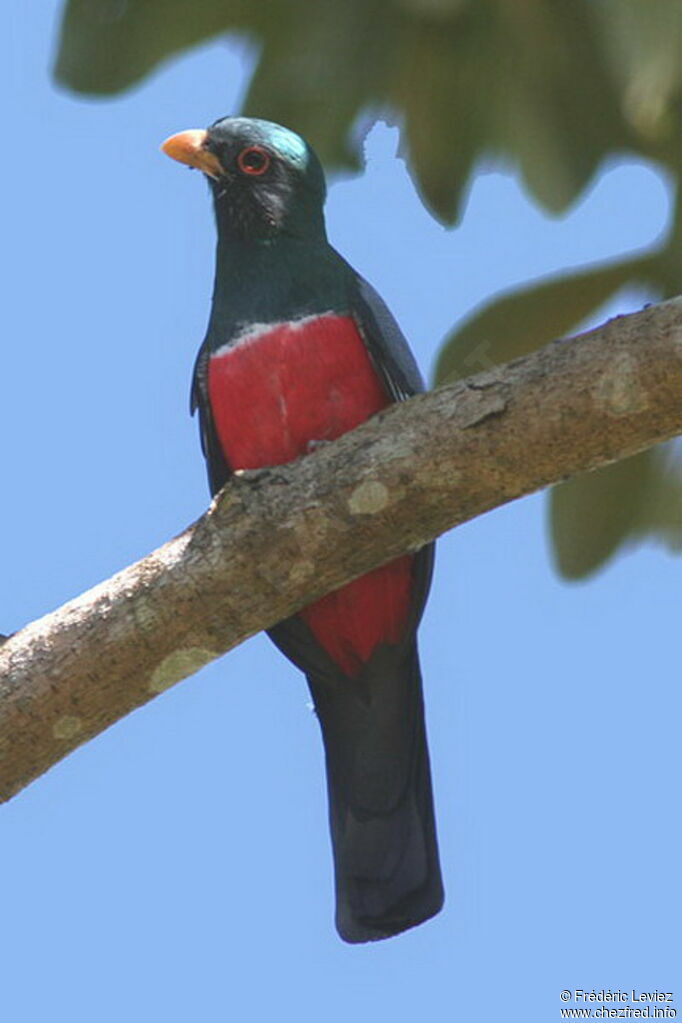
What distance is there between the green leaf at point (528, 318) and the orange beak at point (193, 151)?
3.15 feet

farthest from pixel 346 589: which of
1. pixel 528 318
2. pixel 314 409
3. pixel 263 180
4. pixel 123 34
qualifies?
pixel 123 34

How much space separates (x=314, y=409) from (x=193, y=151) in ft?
3.07

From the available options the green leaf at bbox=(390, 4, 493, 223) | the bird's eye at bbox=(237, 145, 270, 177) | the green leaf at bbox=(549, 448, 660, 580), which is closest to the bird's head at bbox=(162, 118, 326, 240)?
the bird's eye at bbox=(237, 145, 270, 177)

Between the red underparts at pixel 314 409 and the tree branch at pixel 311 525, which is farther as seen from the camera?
the red underparts at pixel 314 409

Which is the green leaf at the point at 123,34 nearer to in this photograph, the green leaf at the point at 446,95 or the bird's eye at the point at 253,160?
the green leaf at the point at 446,95

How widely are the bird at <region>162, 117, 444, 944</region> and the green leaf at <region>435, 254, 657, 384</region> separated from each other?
18cm

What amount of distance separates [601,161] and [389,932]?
177 cm

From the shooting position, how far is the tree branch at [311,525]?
130 inches

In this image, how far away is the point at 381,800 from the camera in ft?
13.8

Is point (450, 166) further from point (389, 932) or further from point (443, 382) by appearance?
point (389, 932)

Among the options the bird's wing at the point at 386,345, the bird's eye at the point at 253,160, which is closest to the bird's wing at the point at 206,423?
the bird's wing at the point at 386,345

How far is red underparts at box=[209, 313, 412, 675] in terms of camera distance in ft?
13.4

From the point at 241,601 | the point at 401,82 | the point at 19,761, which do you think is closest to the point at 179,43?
the point at 401,82

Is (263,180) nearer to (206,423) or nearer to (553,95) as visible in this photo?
(206,423)
